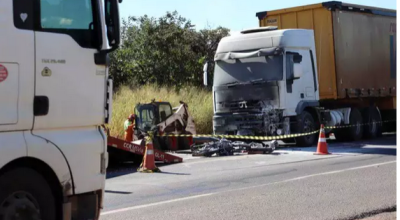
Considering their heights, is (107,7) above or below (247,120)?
above

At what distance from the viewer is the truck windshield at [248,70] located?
18250 mm

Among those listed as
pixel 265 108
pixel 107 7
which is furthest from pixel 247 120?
pixel 107 7

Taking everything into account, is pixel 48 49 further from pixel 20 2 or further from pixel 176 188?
pixel 176 188

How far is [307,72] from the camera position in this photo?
62.7 ft

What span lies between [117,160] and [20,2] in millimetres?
9321

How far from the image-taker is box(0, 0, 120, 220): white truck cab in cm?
539

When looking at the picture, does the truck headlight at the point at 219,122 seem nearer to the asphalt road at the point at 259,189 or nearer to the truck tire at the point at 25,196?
the asphalt road at the point at 259,189

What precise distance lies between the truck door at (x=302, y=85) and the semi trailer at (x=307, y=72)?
3 centimetres

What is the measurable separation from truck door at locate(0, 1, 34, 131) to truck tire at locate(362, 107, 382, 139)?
719 inches

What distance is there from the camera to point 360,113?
22.1 meters

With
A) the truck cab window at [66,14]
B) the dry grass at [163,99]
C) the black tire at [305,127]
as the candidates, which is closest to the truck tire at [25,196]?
the truck cab window at [66,14]

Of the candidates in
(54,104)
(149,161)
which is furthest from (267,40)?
(54,104)

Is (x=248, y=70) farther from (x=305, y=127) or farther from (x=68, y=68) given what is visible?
(x=68, y=68)

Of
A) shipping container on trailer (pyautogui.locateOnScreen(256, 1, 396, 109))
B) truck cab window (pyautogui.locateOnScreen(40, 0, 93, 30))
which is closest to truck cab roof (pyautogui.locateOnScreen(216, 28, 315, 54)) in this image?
shipping container on trailer (pyautogui.locateOnScreen(256, 1, 396, 109))
